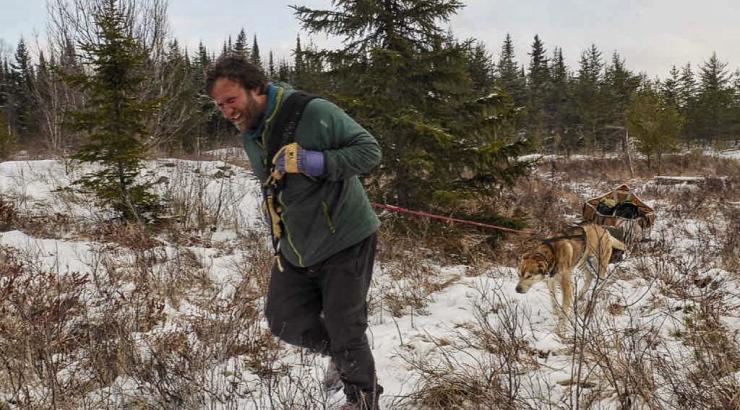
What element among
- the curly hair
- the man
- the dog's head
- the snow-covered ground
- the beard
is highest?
the curly hair

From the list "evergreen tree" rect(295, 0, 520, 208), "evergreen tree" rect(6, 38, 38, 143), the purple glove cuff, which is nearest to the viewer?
the purple glove cuff

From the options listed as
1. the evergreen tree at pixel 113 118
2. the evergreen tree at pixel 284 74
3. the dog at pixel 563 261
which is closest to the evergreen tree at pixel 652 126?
the dog at pixel 563 261

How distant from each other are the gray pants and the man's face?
741mm

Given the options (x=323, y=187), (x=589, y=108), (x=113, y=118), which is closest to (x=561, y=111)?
(x=589, y=108)

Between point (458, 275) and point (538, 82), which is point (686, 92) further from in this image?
point (458, 275)

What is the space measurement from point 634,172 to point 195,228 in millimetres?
17902

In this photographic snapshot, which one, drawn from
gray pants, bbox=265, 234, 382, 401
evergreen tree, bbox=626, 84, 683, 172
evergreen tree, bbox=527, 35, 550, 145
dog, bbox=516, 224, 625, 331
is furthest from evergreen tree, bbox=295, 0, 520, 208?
evergreen tree, bbox=527, 35, 550, 145

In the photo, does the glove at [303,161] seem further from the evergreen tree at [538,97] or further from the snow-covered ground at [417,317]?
the evergreen tree at [538,97]

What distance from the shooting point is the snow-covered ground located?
240 centimetres

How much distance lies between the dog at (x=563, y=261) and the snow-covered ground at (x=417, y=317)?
22 centimetres

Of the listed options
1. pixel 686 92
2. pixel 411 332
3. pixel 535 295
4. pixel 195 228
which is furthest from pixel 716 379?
pixel 686 92

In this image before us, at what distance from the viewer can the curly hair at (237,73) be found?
78.6 inches

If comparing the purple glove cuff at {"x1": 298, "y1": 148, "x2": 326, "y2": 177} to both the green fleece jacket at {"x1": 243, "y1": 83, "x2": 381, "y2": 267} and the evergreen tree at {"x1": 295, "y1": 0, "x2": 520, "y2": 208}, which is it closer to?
the green fleece jacket at {"x1": 243, "y1": 83, "x2": 381, "y2": 267}

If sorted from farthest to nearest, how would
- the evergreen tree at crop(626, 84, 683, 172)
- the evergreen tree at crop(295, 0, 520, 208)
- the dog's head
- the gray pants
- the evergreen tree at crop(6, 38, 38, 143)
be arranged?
1. the evergreen tree at crop(6, 38, 38, 143)
2. the evergreen tree at crop(626, 84, 683, 172)
3. the evergreen tree at crop(295, 0, 520, 208)
4. the dog's head
5. the gray pants
